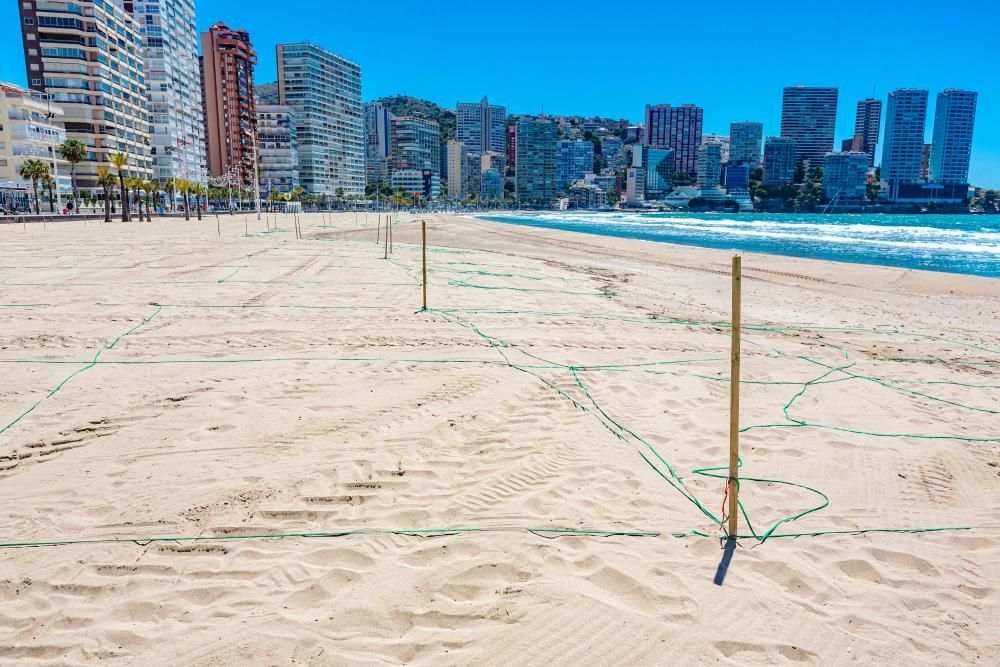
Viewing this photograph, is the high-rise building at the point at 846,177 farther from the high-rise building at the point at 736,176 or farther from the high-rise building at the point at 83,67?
the high-rise building at the point at 83,67

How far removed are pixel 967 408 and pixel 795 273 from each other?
1535 centimetres

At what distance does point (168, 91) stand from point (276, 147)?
3801 cm

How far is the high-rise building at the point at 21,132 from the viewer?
64812 mm

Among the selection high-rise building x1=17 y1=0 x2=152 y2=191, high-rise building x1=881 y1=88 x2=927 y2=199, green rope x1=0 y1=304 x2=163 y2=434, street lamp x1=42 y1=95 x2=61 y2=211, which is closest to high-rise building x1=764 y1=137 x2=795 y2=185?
high-rise building x1=881 y1=88 x2=927 y2=199

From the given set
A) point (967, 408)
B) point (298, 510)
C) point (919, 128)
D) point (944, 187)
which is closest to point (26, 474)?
point (298, 510)

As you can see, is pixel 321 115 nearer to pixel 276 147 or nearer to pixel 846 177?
pixel 276 147

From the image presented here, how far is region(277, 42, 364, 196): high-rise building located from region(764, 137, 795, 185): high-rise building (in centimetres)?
11681

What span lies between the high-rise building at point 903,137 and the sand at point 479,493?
556ft

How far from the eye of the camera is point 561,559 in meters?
3.22

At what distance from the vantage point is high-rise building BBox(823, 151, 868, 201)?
143875 mm

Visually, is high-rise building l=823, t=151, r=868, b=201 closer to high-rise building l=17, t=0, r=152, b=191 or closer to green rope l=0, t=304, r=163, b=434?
high-rise building l=17, t=0, r=152, b=191

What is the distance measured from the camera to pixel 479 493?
3922 millimetres

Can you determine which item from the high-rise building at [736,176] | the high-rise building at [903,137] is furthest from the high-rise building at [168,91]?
the high-rise building at [903,137]

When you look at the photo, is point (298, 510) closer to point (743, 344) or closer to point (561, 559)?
point (561, 559)
